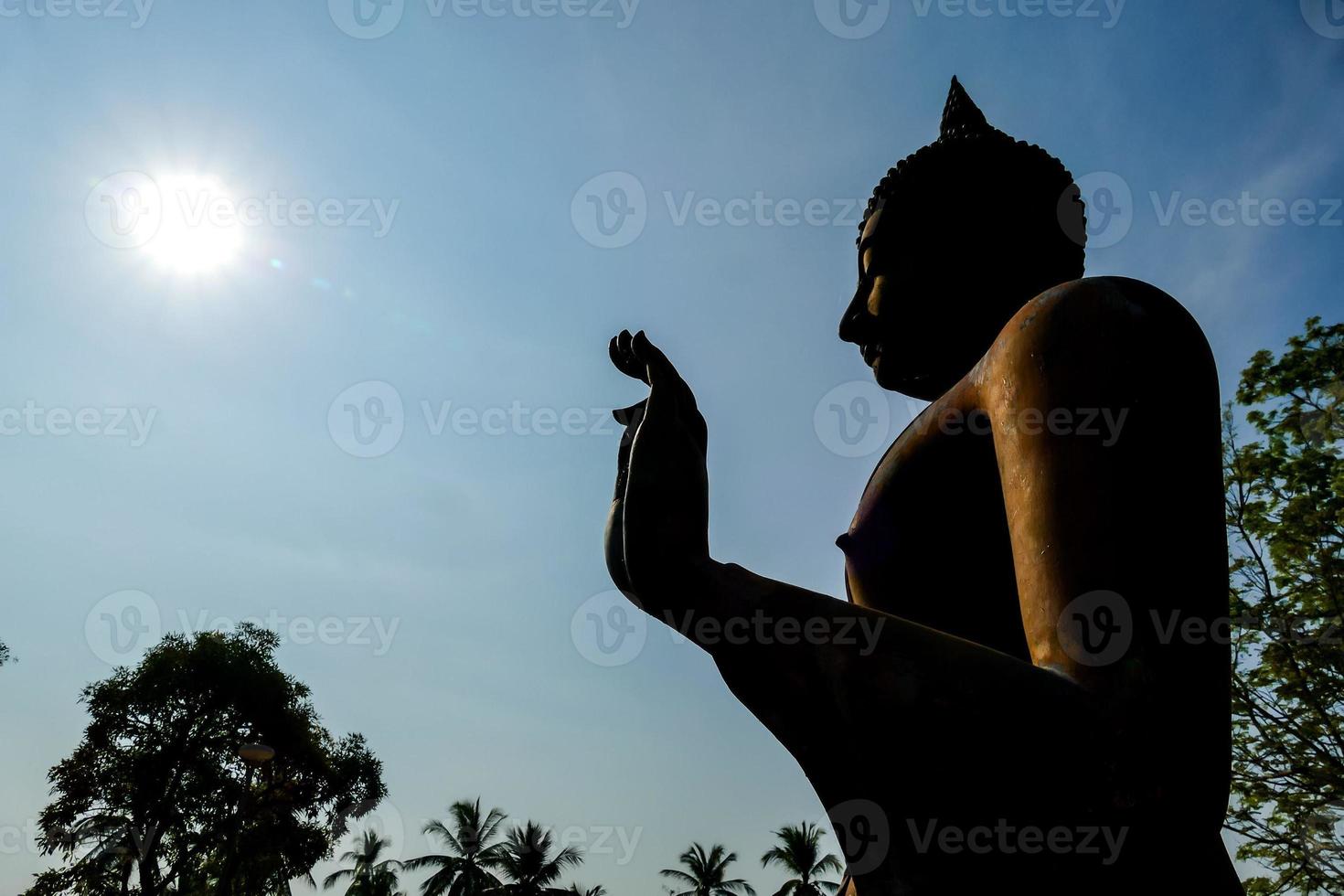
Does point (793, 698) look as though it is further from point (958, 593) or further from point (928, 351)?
point (928, 351)

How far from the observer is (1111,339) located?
5.82 feet

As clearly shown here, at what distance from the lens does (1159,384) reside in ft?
5.69

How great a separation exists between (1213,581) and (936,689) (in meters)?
0.55

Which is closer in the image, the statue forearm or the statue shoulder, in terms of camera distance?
the statue forearm

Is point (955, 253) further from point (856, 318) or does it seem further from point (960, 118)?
point (960, 118)

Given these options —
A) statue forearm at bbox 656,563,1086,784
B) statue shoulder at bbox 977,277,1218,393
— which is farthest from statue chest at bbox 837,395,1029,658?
statue forearm at bbox 656,563,1086,784

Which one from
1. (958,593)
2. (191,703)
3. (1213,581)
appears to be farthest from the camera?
(191,703)

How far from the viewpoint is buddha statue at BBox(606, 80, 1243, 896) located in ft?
4.64

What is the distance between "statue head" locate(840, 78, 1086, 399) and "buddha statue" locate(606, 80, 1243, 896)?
42 centimetres

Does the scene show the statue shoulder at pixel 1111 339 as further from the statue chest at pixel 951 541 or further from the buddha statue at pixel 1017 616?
the statue chest at pixel 951 541

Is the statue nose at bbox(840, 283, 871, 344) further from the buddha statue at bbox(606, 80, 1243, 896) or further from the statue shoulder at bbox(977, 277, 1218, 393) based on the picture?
the statue shoulder at bbox(977, 277, 1218, 393)

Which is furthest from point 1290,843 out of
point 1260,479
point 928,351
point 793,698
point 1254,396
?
point 793,698

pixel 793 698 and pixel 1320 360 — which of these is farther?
pixel 1320 360

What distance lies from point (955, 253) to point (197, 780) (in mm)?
27238
